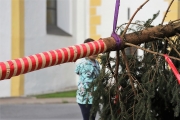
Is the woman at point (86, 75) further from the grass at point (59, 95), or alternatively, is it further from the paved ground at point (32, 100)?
the grass at point (59, 95)

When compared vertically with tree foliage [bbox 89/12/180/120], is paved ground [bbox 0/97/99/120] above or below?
below

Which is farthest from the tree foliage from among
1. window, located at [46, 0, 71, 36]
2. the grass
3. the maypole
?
window, located at [46, 0, 71, 36]

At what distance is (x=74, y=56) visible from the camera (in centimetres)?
276

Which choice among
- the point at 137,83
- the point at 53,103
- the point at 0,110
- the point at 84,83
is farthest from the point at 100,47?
the point at 53,103

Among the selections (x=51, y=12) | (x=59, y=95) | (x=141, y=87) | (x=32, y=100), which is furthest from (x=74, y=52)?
(x=51, y=12)

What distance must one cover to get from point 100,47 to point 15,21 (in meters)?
11.8

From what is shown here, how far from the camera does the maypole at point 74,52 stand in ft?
8.15

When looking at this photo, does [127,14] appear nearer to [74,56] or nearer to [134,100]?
[134,100]

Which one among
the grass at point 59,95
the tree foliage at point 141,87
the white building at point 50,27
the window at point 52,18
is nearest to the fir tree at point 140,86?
the tree foliage at point 141,87

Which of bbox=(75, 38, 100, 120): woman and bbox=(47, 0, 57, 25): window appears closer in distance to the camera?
bbox=(75, 38, 100, 120): woman

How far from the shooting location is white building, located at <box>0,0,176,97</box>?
14492mm

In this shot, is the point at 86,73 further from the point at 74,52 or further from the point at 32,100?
the point at 32,100

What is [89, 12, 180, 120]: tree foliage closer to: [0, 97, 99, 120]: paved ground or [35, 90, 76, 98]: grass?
[0, 97, 99, 120]: paved ground

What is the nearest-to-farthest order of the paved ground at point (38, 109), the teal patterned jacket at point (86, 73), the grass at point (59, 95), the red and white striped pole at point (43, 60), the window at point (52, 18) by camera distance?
1. the red and white striped pole at point (43, 60)
2. the teal patterned jacket at point (86, 73)
3. the paved ground at point (38, 109)
4. the grass at point (59, 95)
5. the window at point (52, 18)
